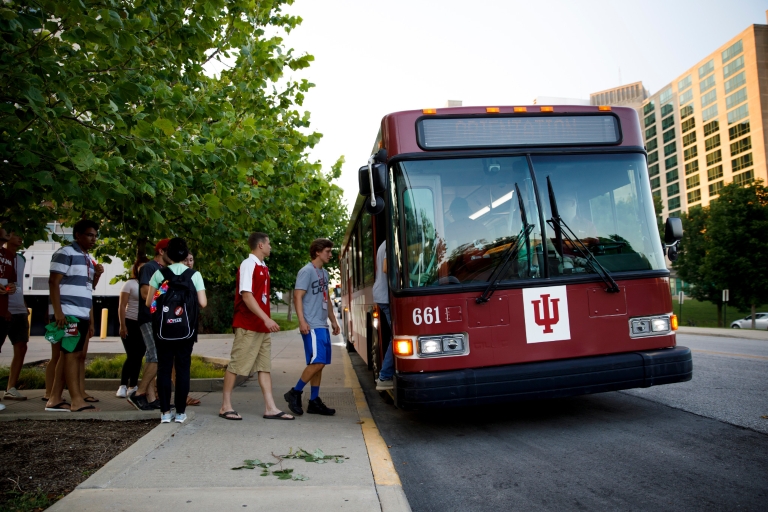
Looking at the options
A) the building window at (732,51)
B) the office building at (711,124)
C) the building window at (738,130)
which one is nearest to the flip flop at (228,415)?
the office building at (711,124)

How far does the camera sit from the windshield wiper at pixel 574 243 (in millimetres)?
5539

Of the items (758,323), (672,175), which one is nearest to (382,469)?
(758,323)

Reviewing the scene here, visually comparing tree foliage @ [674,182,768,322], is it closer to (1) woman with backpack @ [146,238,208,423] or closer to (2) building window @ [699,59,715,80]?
(1) woman with backpack @ [146,238,208,423]

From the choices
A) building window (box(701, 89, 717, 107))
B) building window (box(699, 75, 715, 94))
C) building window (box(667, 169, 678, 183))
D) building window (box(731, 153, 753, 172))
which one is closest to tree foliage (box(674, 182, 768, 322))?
building window (box(731, 153, 753, 172))

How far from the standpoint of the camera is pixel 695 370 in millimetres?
9633

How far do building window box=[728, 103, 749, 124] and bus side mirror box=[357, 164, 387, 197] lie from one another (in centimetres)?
8896

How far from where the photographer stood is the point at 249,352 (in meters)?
6.18

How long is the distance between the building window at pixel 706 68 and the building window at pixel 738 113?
8.02 meters

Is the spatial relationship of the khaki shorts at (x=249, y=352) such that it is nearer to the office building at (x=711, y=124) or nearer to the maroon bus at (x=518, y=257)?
the maroon bus at (x=518, y=257)

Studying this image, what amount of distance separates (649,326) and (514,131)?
86.5 inches

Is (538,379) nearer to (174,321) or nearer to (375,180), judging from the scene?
(375,180)

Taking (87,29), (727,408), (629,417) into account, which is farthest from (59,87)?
(727,408)

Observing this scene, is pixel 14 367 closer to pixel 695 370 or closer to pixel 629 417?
pixel 629 417

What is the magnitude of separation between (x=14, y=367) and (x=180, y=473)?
420 centimetres
